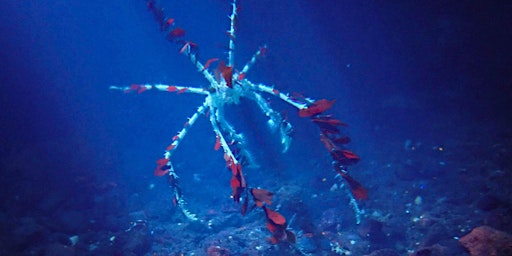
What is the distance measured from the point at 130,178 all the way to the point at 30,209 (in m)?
6.33

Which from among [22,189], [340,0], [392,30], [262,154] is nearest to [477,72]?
[392,30]

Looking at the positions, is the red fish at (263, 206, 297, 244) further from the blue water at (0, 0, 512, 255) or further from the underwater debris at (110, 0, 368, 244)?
the blue water at (0, 0, 512, 255)

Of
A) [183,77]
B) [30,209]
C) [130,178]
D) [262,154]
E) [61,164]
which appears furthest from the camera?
[183,77]

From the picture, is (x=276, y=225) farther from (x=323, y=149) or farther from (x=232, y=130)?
(x=323, y=149)

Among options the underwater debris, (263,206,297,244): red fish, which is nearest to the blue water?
the underwater debris

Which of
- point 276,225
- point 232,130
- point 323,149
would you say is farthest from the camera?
point 323,149

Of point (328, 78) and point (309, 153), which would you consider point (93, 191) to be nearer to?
point (309, 153)

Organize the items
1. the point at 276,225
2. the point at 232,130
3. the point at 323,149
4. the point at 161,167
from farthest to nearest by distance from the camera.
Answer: the point at 323,149 → the point at 232,130 → the point at 161,167 → the point at 276,225

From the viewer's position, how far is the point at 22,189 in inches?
425

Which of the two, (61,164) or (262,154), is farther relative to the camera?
(61,164)

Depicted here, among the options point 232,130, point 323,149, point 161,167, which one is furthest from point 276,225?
point 323,149

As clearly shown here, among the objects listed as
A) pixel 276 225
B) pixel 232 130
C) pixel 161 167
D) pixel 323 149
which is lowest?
pixel 276 225

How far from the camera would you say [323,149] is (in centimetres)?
1348

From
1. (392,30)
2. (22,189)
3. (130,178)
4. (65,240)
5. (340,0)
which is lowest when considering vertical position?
(65,240)
